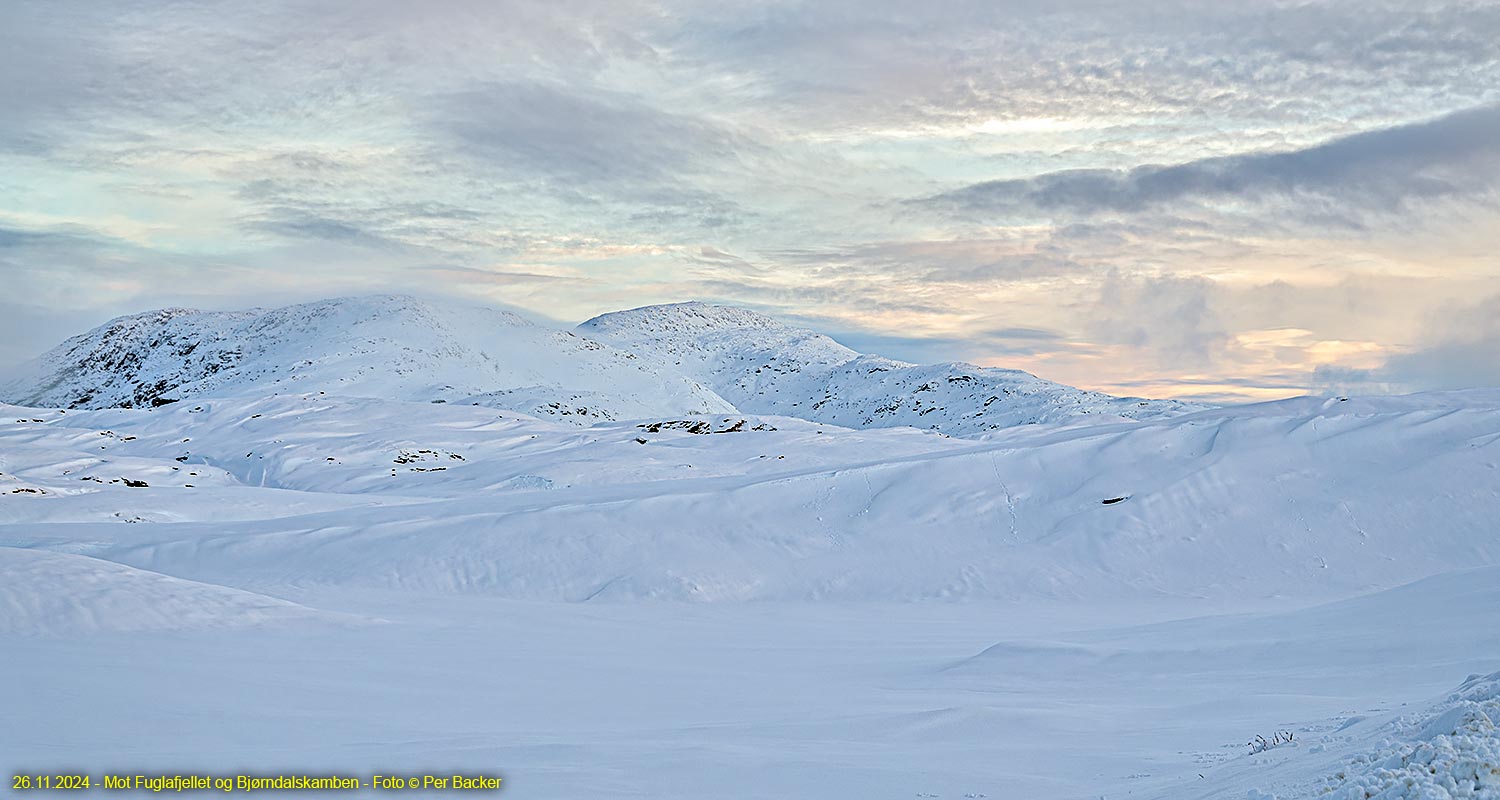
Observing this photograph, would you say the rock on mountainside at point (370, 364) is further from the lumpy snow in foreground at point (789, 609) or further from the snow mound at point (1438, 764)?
the snow mound at point (1438, 764)

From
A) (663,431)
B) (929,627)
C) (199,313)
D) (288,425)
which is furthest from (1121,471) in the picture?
(199,313)

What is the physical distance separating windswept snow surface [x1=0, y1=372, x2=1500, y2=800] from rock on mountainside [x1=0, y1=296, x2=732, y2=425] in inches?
1172

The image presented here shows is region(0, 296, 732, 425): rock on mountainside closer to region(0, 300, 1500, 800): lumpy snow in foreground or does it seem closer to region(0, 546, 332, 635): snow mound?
region(0, 300, 1500, 800): lumpy snow in foreground

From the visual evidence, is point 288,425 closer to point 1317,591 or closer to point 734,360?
point 1317,591

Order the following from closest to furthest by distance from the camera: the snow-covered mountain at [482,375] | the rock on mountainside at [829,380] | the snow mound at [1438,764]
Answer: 1. the snow mound at [1438,764]
2. the snow-covered mountain at [482,375]
3. the rock on mountainside at [829,380]

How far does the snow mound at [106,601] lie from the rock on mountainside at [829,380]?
131 feet

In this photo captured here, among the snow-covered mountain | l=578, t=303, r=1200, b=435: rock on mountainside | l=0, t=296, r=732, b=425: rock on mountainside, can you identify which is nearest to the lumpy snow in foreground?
l=0, t=296, r=732, b=425: rock on mountainside

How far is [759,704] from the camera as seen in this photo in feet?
27.2

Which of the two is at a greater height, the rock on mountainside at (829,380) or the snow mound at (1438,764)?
the rock on mountainside at (829,380)

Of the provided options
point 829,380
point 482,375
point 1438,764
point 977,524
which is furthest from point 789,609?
point 829,380

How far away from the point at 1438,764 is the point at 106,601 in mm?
10617

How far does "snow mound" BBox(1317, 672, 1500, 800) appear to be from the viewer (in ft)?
12.7

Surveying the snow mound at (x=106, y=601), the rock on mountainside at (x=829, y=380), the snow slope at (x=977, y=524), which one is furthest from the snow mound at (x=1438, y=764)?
the rock on mountainside at (x=829, y=380)

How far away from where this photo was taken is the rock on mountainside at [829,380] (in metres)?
62.0
